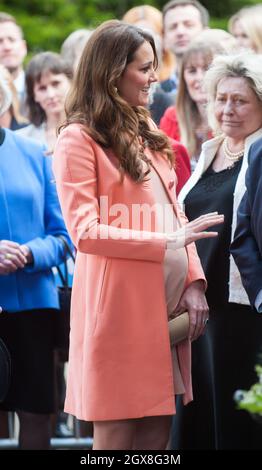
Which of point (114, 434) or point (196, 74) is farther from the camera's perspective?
point (196, 74)

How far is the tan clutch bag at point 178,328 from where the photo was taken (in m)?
5.25

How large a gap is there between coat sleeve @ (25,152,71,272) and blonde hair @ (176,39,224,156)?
99 centimetres

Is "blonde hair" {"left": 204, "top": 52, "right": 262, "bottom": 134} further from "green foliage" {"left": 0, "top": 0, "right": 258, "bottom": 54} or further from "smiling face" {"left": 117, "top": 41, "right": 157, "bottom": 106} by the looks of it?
"green foliage" {"left": 0, "top": 0, "right": 258, "bottom": 54}

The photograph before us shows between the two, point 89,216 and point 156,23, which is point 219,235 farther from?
point 156,23

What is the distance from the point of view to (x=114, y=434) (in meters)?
5.13

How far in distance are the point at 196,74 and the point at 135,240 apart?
8.75 ft

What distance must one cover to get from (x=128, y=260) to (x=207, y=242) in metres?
1.15

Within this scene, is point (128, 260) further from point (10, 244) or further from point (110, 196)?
point (10, 244)

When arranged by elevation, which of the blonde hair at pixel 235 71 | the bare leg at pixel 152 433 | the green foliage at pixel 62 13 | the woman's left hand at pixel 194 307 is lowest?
the green foliage at pixel 62 13

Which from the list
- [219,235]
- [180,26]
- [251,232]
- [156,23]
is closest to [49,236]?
[219,235]

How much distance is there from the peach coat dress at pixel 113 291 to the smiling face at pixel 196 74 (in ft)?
7.69

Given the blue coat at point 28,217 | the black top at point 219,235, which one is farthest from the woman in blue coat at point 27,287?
the black top at point 219,235

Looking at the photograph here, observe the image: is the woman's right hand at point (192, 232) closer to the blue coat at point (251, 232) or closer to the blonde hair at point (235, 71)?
the blue coat at point (251, 232)
